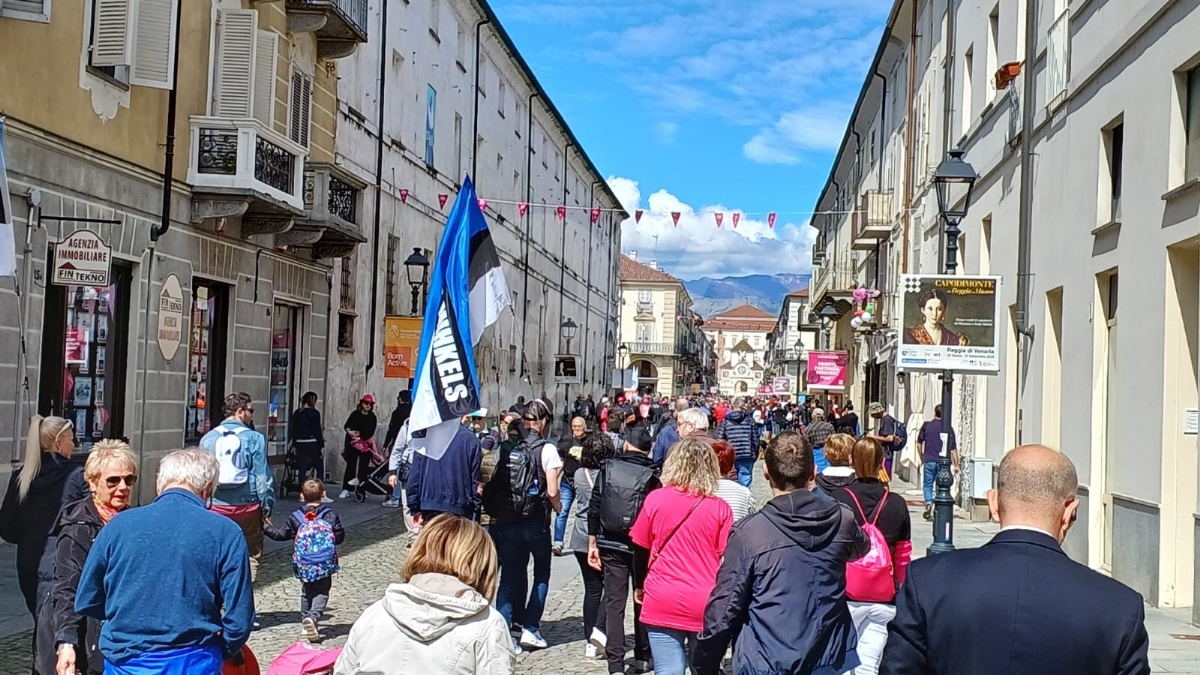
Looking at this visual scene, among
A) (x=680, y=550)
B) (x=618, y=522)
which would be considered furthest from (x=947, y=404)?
(x=680, y=550)

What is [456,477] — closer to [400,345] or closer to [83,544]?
[83,544]

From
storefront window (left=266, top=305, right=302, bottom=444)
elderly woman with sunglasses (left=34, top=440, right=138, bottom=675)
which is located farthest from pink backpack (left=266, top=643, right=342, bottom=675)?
storefront window (left=266, top=305, right=302, bottom=444)

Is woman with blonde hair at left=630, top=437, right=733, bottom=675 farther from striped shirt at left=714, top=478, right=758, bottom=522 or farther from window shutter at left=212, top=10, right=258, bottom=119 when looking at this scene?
window shutter at left=212, top=10, right=258, bottom=119

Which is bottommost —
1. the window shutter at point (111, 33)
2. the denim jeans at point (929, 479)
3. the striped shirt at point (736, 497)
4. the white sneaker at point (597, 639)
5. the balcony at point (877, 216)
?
the white sneaker at point (597, 639)

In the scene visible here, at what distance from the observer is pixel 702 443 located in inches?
275

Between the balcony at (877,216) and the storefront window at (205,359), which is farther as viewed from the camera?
the balcony at (877,216)

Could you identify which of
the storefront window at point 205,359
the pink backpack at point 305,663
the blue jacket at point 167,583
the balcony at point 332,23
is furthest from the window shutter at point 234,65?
the pink backpack at point 305,663

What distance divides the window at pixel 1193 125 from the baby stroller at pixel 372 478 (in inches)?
548

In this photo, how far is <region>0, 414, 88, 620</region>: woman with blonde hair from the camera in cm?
711

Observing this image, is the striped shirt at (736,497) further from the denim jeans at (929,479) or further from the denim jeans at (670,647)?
the denim jeans at (929,479)

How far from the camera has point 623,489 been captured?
834 cm

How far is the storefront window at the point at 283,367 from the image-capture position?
21.6 m

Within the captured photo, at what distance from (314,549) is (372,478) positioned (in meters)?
12.4

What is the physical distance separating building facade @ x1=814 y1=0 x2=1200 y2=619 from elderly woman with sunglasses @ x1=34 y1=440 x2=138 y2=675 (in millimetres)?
8345
